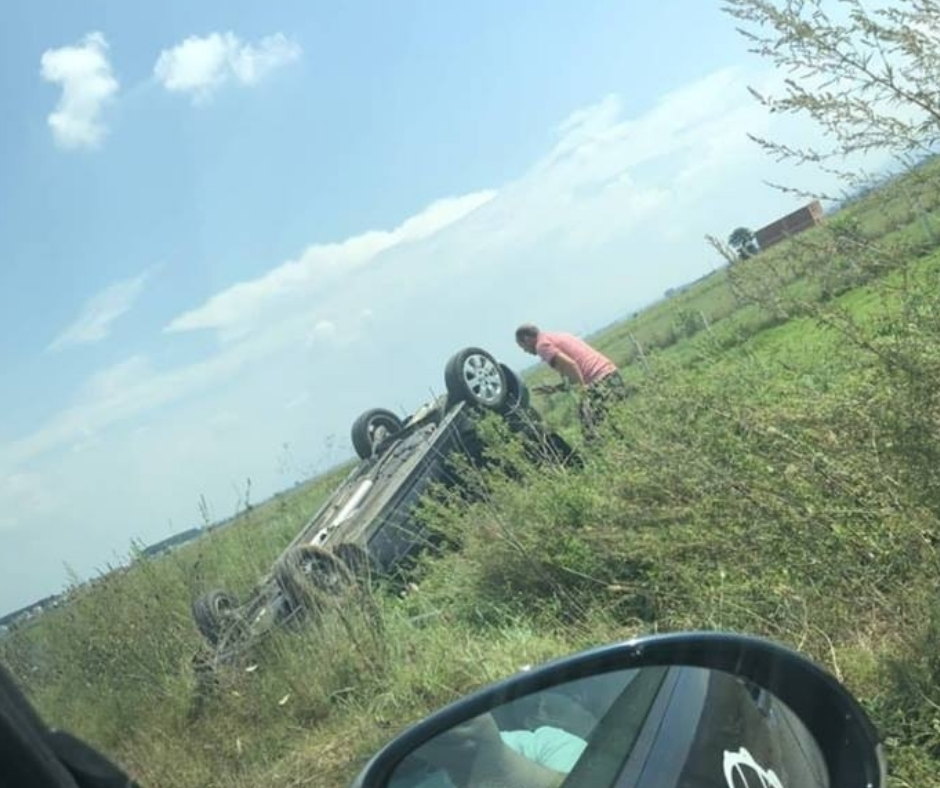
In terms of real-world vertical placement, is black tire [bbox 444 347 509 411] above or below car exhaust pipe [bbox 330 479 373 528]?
above

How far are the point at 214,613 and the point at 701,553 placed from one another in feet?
15.1

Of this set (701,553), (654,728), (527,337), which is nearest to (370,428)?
(527,337)

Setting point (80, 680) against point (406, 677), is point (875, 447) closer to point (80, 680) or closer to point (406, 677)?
point (406, 677)

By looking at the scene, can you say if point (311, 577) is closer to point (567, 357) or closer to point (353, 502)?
point (353, 502)

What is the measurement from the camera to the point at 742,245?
544cm

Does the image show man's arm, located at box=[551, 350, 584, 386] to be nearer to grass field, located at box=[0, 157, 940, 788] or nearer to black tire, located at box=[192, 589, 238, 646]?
grass field, located at box=[0, 157, 940, 788]

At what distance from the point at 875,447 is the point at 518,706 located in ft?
10.8

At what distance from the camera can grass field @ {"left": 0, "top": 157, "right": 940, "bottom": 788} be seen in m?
4.75

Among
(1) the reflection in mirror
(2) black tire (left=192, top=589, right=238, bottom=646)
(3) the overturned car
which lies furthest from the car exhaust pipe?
(1) the reflection in mirror

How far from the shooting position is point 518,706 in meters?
1.94

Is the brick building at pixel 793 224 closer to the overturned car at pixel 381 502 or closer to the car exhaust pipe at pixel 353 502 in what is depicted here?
the overturned car at pixel 381 502

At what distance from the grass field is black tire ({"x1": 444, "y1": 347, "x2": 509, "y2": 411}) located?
1.70 meters

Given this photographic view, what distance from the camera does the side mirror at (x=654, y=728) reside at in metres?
1.83

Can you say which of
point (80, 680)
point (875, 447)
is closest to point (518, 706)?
point (875, 447)
